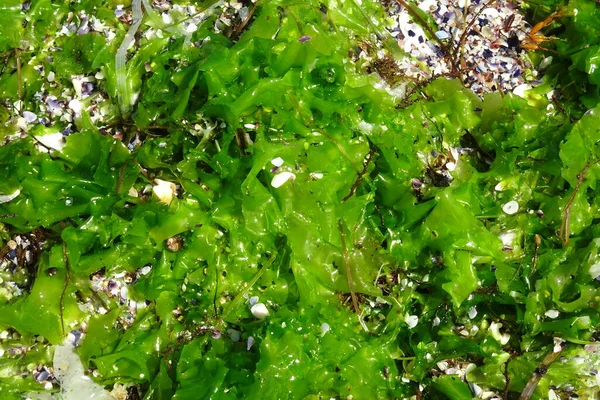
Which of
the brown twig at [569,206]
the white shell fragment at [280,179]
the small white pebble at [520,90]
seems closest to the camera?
the white shell fragment at [280,179]

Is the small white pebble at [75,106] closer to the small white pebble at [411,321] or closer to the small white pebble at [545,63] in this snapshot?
the small white pebble at [411,321]

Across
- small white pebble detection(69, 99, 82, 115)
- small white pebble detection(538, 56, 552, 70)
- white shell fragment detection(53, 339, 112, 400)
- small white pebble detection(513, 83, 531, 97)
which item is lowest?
white shell fragment detection(53, 339, 112, 400)

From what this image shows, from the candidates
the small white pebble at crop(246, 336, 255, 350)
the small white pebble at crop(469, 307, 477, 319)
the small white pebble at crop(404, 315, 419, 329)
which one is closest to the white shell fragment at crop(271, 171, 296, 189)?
the small white pebble at crop(246, 336, 255, 350)

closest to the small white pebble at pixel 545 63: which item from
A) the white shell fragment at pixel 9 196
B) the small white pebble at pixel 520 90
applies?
the small white pebble at pixel 520 90

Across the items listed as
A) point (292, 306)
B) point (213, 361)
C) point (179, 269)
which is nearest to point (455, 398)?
point (292, 306)

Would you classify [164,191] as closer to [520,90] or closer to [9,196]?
[9,196]

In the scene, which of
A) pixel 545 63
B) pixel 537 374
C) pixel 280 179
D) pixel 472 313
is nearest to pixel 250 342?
pixel 280 179

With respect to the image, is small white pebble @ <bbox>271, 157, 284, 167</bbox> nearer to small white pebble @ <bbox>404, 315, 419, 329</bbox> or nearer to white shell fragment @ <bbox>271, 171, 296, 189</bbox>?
white shell fragment @ <bbox>271, 171, 296, 189</bbox>
